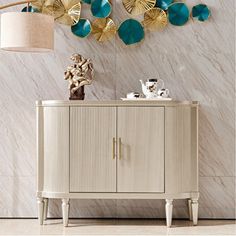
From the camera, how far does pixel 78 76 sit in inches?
186

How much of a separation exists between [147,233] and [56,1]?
72.9 inches

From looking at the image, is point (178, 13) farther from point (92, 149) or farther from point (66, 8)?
point (92, 149)

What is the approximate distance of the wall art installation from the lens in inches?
191

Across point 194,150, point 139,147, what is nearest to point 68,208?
point 139,147

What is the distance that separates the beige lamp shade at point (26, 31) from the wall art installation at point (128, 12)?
48 cm

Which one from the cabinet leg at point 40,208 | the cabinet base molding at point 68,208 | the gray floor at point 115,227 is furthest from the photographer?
the cabinet leg at point 40,208

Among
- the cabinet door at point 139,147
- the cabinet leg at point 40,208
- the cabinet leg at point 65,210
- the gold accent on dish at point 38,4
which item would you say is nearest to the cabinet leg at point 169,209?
the cabinet door at point 139,147

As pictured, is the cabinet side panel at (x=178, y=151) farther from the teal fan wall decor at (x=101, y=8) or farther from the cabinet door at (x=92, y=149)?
the teal fan wall decor at (x=101, y=8)

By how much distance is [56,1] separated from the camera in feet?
16.0

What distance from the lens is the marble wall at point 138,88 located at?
4.88m

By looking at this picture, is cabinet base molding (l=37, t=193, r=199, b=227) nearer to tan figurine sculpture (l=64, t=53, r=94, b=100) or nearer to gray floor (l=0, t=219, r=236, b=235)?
gray floor (l=0, t=219, r=236, b=235)

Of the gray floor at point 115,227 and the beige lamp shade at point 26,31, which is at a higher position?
the beige lamp shade at point 26,31

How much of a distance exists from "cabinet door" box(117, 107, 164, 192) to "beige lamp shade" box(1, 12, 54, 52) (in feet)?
2.36

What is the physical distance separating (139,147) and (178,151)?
0.90 ft
